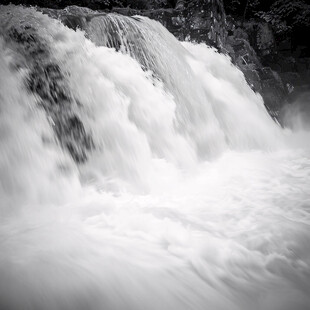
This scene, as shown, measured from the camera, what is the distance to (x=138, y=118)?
374 centimetres

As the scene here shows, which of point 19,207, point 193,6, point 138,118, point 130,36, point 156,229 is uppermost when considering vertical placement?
point 193,6

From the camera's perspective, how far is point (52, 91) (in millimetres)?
3260

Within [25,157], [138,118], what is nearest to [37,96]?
[25,157]

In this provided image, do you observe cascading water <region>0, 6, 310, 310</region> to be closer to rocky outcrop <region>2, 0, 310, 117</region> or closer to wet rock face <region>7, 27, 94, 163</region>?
wet rock face <region>7, 27, 94, 163</region>

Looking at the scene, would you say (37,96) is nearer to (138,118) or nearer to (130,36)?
(138,118)

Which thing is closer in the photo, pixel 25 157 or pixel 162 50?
pixel 25 157

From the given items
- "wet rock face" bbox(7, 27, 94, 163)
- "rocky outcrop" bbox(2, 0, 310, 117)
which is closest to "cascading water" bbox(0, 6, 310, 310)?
"wet rock face" bbox(7, 27, 94, 163)

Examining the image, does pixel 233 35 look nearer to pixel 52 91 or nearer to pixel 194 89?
pixel 194 89

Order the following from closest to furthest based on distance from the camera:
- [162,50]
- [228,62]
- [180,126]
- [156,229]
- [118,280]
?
[118,280]
[156,229]
[180,126]
[162,50]
[228,62]

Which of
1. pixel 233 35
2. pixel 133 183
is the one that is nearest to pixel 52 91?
pixel 133 183

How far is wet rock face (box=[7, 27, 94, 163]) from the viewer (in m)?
3.14

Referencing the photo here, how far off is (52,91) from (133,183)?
63.3 inches

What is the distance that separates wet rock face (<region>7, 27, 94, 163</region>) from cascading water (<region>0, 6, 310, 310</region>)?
0.05 feet

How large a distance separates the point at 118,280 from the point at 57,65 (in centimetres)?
292
